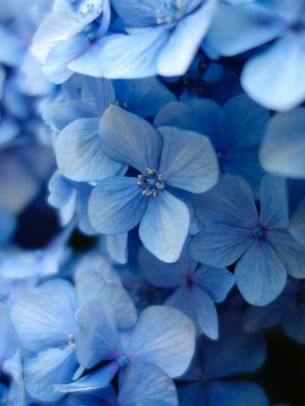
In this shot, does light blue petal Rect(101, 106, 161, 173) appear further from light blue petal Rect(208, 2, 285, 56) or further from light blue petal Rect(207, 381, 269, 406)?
light blue petal Rect(207, 381, 269, 406)

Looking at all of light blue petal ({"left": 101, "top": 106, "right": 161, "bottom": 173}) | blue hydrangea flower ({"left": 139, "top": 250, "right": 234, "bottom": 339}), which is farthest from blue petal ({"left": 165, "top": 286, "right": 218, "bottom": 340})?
light blue petal ({"left": 101, "top": 106, "right": 161, "bottom": 173})

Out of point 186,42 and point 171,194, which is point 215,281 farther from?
point 186,42

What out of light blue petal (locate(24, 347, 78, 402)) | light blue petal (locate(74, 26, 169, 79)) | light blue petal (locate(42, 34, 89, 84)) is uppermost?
light blue petal (locate(74, 26, 169, 79))

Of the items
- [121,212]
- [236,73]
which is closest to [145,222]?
[121,212]

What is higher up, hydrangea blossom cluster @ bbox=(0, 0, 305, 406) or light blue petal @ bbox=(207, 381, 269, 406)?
hydrangea blossom cluster @ bbox=(0, 0, 305, 406)

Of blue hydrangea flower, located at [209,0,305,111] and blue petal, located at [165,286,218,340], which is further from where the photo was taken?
blue petal, located at [165,286,218,340]

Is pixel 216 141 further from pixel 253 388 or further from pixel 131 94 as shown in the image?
pixel 253 388

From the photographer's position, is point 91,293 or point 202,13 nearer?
point 202,13
